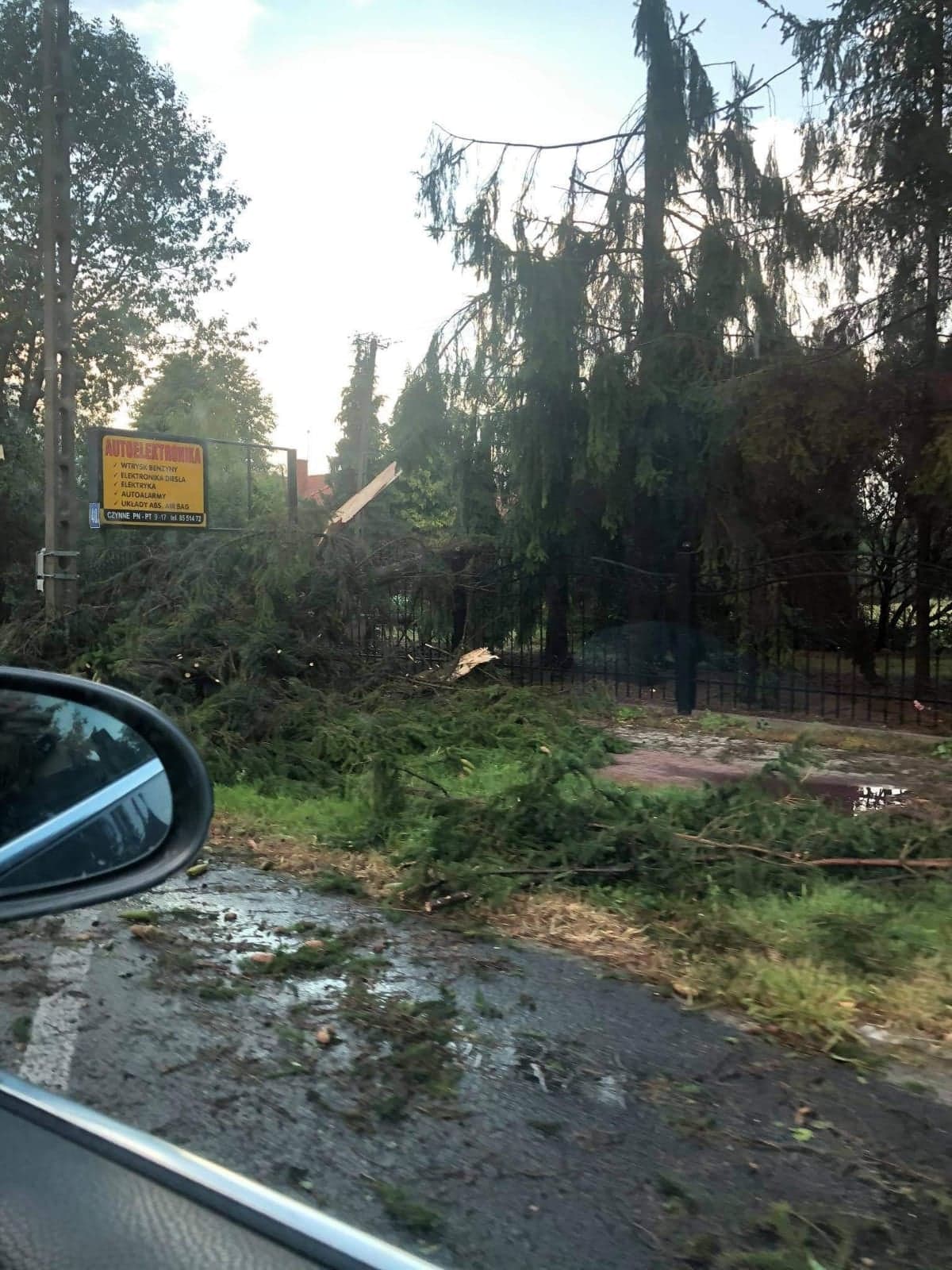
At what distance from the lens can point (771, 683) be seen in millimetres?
11734

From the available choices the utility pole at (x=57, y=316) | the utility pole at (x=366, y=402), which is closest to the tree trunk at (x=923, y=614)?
the utility pole at (x=57, y=316)

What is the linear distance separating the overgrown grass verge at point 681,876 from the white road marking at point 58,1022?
59.5 inches

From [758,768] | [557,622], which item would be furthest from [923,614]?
[557,622]

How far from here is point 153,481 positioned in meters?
13.6

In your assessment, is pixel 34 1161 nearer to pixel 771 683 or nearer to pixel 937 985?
pixel 937 985

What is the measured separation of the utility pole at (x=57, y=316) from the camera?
11.4m

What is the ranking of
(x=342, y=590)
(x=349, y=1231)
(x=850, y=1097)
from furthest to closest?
(x=342, y=590) < (x=850, y=1097) < (x=349, y=1231)

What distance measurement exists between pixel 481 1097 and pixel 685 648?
842cm

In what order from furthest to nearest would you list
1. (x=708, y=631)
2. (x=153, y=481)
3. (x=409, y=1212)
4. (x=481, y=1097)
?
(x=153, y=481)
(x=708, y=631)
(x=481, y=1097)
(x=409, y=1212)

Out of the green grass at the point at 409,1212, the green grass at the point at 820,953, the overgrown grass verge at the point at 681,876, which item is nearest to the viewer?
the green grass at the point at 409,1212

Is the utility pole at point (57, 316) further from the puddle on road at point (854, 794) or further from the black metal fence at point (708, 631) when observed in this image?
the puddle on road at point (854, 794)

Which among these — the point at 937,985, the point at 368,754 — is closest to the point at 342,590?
the point at 368,754

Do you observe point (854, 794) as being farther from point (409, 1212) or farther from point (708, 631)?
point (409, 1212)

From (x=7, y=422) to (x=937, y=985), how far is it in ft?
71.4
